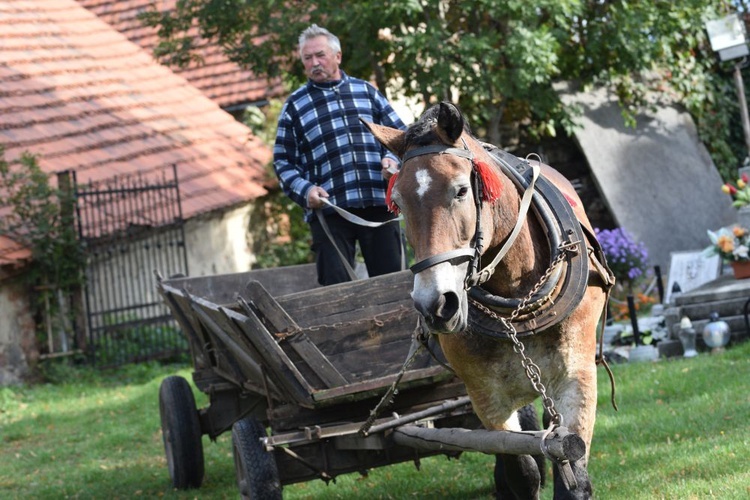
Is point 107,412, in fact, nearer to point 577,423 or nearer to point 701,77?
point 577,423

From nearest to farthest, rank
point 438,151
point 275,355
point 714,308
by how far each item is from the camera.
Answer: point 438,151
point 275,355
point 714,308

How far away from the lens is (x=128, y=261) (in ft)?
38.4

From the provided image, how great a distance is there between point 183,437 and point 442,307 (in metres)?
3.26

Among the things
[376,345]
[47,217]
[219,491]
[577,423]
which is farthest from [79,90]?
[577,423]

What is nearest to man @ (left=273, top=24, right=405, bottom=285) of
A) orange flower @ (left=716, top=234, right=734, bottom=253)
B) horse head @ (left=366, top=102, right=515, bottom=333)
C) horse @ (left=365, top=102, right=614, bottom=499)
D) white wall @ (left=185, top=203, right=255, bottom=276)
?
horse @ (left=365, top=102, right=614, bottom=499)

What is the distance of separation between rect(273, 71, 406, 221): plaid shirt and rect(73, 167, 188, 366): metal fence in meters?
5.94

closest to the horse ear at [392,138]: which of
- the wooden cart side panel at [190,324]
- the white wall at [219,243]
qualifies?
the wooden cart side panel at [190,324]

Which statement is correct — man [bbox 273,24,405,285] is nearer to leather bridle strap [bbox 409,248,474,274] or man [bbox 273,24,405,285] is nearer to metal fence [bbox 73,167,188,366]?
leather bridle strap [bbox 409,248,474,274]

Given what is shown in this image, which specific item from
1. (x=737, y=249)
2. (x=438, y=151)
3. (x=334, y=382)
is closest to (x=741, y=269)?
(x=737, y=249)

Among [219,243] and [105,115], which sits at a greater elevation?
[105,115]

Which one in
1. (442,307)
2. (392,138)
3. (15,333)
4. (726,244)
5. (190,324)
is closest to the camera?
(442,307)

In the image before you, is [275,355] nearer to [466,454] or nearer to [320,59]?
[320,59]

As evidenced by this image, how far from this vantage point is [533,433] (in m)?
3.38

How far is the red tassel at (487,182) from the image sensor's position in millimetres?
3330
